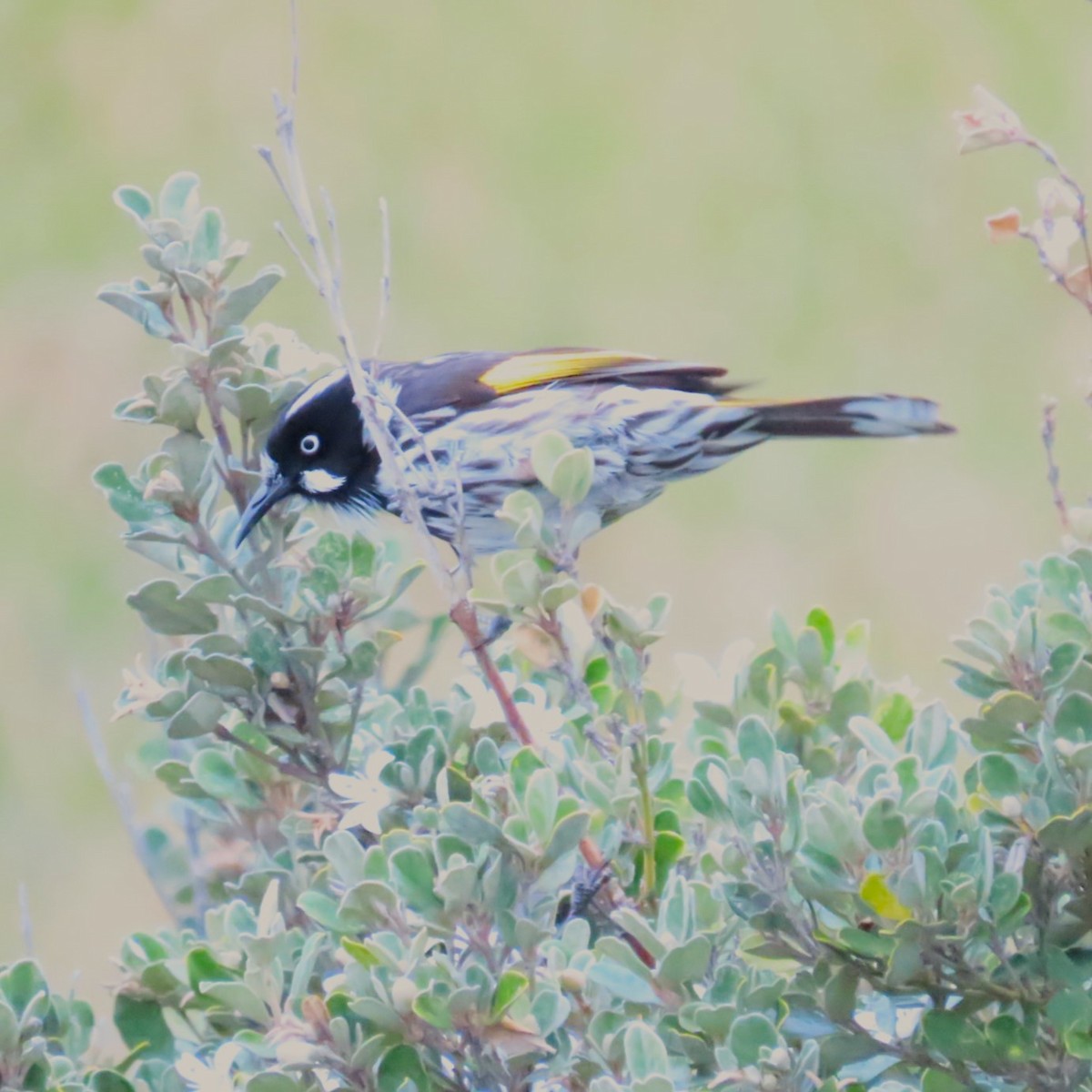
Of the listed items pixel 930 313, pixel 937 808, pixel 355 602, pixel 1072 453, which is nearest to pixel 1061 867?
pixel 937 808

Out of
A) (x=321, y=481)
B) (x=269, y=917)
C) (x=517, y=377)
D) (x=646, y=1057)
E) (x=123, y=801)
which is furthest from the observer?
(x=517, y=377)

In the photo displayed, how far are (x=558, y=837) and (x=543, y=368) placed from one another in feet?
5.81

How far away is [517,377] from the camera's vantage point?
9.70ft

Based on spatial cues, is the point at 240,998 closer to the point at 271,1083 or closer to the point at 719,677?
the point at 271,1083

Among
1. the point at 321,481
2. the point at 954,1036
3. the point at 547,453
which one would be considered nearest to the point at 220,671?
the point at 547,453

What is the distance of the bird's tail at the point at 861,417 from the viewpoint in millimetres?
2756

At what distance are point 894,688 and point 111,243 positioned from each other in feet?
14.9

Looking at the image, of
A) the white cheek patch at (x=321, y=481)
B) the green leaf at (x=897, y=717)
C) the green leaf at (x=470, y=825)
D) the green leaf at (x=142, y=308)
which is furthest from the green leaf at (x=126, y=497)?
the white cheek patch at (x=321, y=481)

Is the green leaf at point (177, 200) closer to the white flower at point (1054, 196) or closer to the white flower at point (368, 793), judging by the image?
the white flower at point (368, 793)

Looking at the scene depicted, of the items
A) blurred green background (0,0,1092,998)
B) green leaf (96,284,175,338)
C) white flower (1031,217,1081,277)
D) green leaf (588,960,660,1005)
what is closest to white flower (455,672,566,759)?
green leaf (588,960,660,1005)

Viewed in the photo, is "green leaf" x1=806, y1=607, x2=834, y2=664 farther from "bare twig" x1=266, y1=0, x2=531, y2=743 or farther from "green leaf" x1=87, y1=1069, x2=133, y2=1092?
"green leaf" x1=87, y1=1069, x2=133, y2=1092

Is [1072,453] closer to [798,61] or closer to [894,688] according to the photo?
[798,61]

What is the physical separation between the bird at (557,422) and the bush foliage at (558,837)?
3.21 ft

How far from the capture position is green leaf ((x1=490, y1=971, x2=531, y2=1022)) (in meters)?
1.22
